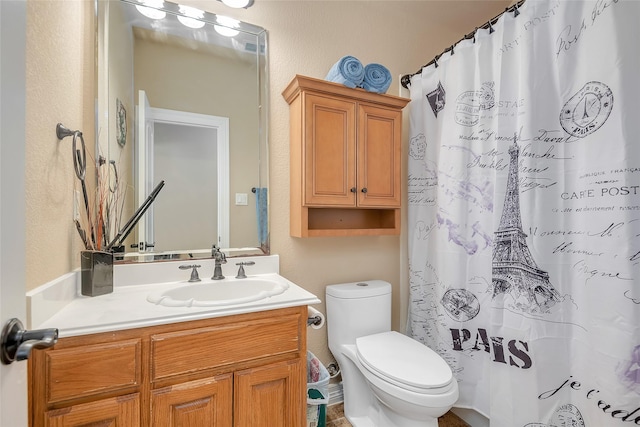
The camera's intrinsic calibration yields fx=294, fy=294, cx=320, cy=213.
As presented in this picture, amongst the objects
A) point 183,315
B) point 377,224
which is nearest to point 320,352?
point 377,224

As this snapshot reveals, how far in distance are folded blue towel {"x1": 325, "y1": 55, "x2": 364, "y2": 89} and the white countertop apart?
112 cm

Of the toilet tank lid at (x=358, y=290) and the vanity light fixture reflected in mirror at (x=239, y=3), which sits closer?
the vanity light fixture reflected in mirror at (x=239, y=3)

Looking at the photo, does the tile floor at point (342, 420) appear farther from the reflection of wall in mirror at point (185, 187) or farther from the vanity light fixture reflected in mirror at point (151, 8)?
the vanity light fixture reflected in mirror at point (151, 8)

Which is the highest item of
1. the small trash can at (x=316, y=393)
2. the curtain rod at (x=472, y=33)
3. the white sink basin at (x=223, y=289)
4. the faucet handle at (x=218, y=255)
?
the curtain rod at (x=472, y=33)

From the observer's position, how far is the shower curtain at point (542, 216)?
1.01 m

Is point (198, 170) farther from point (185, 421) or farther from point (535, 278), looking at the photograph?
point (535, 278)

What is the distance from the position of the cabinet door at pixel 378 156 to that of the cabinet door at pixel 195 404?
1.09 meters

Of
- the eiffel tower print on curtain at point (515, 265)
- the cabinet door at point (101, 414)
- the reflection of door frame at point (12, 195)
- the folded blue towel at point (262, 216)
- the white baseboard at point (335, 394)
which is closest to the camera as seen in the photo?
the reflection of door frame at point (12, 195)

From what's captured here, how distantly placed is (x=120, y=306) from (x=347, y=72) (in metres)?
1.50

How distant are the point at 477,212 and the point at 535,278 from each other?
1.33ft

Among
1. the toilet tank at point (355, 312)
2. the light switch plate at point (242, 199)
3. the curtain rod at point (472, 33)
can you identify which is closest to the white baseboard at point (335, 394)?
the toilet tank at point (355, 312)

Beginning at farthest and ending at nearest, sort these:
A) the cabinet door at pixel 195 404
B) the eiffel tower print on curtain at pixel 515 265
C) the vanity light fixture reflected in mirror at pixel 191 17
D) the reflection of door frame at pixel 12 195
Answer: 1. the vanity light fixture reflected in mirror at pixel 191 17
2. the eiffel tower print on curtain at pixel 515 265
3. the cabinet door at pixel 195 404
4. the reflection of door frame at pixel 12 195

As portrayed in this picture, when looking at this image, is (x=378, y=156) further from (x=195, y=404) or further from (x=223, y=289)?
(x=195, y=404)

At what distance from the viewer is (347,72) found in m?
1.59
